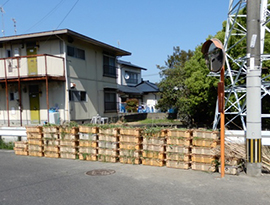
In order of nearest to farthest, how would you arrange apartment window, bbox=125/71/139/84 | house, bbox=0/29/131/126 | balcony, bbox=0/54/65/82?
balcony, bbox=0/54/65/82 < house, bbox=0/29/131/126 < apartment window, bbox=125/71/139/84

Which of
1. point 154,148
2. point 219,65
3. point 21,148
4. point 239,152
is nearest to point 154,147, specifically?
point 154,148

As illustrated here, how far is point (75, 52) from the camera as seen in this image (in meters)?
18.2

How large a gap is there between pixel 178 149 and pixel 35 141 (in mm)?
5265

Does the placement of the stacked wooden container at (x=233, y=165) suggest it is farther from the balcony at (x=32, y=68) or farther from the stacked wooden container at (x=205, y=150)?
the balcony at (x=32, y=68)

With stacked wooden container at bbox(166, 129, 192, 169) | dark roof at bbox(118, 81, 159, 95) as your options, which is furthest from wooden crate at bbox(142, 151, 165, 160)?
dark roof at bbox(118, 81, 159, 95)

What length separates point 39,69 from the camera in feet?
53.2

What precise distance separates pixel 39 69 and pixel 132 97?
20.9 metres

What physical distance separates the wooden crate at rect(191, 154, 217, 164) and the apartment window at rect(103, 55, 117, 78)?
16201mm

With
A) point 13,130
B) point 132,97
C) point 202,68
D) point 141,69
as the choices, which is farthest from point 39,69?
point 141,69

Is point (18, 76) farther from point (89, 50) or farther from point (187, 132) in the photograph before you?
point (187, 132)

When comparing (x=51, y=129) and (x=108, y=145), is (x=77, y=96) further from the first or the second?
(x=108, y=145)

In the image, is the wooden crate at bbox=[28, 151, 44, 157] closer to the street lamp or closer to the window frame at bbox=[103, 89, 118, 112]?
the street lamp

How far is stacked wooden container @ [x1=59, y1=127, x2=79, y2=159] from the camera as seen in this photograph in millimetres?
Answer: 8406

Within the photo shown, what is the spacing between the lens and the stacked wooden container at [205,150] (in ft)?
21.1
